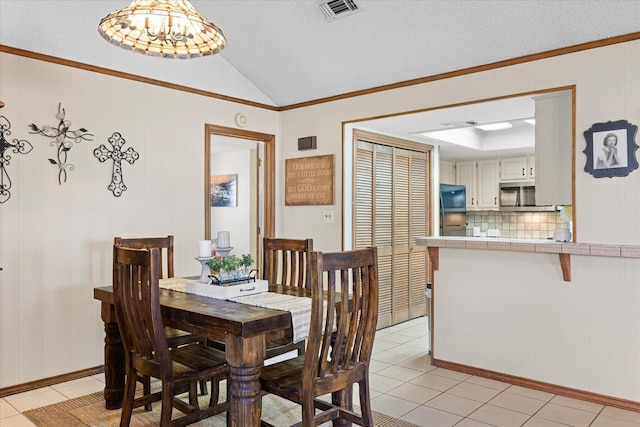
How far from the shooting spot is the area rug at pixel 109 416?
2773 mm

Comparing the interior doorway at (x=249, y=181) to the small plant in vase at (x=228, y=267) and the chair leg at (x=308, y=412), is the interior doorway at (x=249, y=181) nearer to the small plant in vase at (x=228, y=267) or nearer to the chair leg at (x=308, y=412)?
the small plant in vase at (x=228, y=267)

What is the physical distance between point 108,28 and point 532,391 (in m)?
3.35

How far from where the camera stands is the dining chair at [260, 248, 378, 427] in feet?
6.68

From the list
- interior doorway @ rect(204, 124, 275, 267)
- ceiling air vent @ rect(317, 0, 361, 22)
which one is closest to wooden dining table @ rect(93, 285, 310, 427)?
ceiling air vent @ rect(317, 0, 361, 22)

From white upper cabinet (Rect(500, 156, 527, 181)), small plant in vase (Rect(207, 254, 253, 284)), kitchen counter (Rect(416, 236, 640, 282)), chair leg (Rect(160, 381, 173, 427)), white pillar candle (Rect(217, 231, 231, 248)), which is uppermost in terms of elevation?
white upper cabinet (Rect(500, 156, 527, 181))

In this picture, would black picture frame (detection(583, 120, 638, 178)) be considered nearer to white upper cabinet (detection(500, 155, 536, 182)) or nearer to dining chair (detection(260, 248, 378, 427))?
dining chair (detection(260, 248, 378, 427))

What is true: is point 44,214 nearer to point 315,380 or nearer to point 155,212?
Result: point 155,212

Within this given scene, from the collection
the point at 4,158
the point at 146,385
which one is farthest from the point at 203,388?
the point at 4,158

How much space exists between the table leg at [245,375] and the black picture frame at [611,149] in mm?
2363

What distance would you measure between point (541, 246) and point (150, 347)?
248cm

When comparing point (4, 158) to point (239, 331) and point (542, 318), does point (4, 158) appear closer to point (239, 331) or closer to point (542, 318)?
point (239, 331)

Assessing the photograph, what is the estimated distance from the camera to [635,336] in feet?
9.68

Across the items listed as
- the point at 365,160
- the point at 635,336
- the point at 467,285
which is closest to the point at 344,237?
the point at 365,160

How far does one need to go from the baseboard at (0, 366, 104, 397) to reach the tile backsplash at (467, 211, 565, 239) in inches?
206
